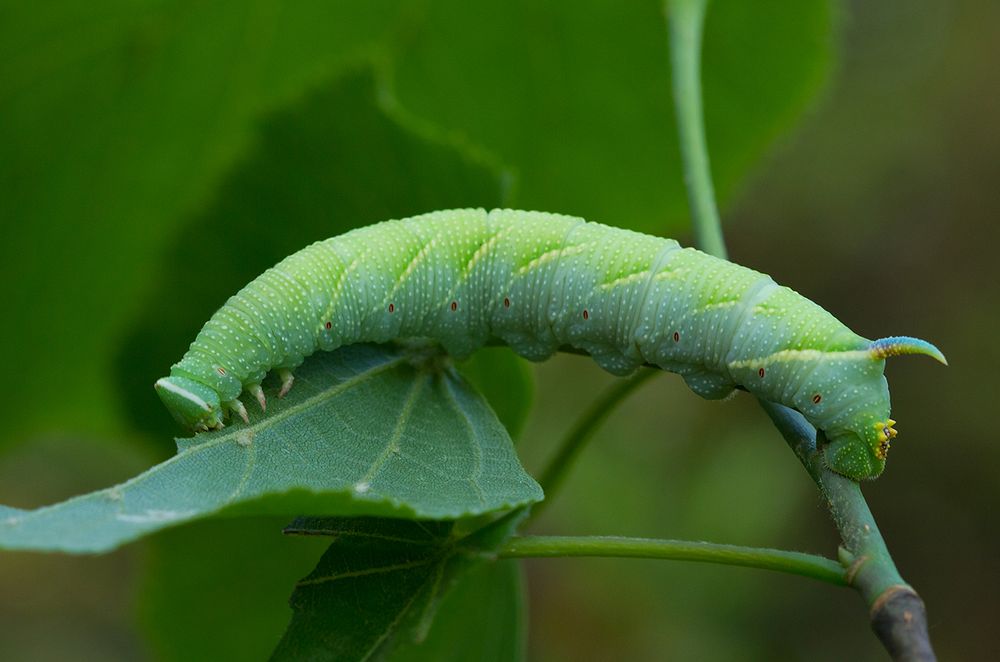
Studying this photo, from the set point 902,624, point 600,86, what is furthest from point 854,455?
point 600,86

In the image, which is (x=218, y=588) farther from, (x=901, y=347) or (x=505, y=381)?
(x=901, y=347)

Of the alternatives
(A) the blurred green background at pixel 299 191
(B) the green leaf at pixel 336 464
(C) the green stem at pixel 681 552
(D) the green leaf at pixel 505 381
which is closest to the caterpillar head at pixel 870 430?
(C) the green stem at pixel 681 552

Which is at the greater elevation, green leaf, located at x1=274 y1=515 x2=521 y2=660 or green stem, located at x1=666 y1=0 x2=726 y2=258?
green stem, located at x1=666 y1=0 x2=726 y2=258

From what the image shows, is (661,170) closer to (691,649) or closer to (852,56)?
(691,649)

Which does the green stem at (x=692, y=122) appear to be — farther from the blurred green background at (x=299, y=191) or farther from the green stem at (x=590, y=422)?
the blurred green background at (x=299, y=191)

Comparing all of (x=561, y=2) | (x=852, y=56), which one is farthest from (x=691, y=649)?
(x=852, y=56)

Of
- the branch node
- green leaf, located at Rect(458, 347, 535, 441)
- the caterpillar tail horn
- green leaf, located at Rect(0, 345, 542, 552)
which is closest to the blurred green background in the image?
green leaf, located at Rect(458, 347, 535, 441)

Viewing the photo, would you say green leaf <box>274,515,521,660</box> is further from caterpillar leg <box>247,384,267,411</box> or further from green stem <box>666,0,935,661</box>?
green stem <box>666,0,935,661</box>

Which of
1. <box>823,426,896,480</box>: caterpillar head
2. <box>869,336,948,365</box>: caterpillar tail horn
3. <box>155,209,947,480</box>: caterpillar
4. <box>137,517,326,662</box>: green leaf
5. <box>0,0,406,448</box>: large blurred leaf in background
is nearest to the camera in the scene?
<box>823,426,896,480</box>: caterpillar head
